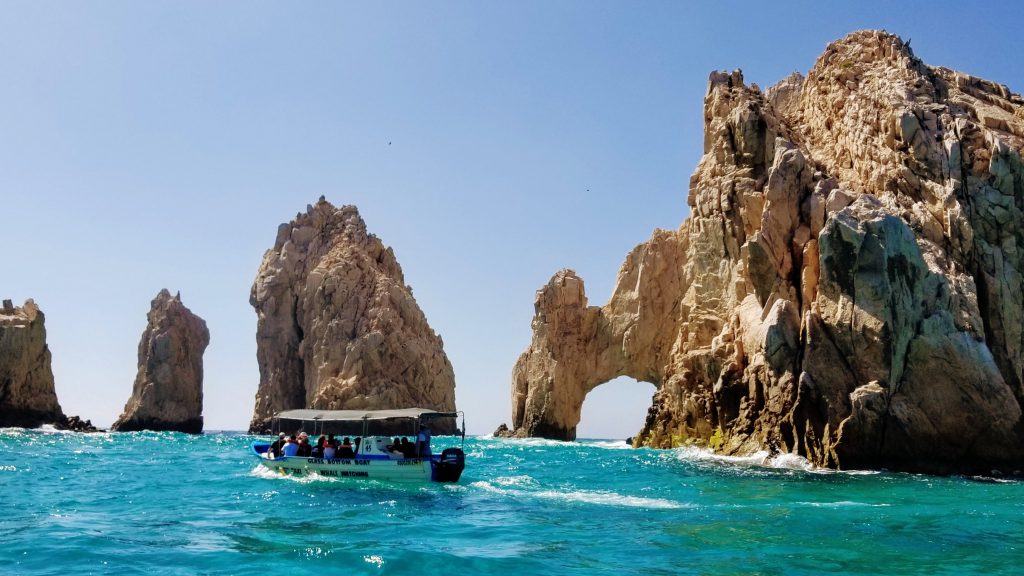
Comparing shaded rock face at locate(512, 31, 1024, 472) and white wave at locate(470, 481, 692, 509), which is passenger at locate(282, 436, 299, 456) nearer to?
white wave at locate(470, 481, 692, 509)

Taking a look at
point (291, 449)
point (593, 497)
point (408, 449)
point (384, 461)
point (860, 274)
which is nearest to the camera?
point (593, 497)

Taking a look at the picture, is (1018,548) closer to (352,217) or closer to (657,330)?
(657,330)

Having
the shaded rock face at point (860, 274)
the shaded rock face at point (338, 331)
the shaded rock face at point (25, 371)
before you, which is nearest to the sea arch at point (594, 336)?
the shaded rock face at point (860, 274)

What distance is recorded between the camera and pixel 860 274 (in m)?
35.2

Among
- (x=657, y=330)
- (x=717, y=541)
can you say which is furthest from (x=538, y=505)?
(x=657, y=330)

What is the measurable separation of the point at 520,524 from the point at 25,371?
82469mm

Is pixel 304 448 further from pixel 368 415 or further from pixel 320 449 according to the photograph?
pixel 368 415

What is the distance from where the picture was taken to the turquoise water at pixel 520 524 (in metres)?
15.2

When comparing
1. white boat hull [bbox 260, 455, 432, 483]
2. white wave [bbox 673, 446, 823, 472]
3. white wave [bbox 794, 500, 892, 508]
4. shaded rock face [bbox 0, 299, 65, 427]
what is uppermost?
shaded rock face [bbox 0, 299, 65, 427]

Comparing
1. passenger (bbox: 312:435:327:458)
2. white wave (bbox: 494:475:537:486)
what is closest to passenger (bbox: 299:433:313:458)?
passenger (bbox: 312:435:327:458)

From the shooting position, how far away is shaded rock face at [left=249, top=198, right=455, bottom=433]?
9625 centimetres

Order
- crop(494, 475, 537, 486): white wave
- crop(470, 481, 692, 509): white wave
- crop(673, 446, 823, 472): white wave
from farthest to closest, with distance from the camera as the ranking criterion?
crop(673, 446, 823, 472): white wave
crop(494, 475, 537, 486): white wave
crop(470, 481, 692, 509): white wave

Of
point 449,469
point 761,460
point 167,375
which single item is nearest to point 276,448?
point 449,469

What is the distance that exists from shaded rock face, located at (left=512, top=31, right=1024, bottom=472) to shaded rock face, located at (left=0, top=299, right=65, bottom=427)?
67.1 meters
